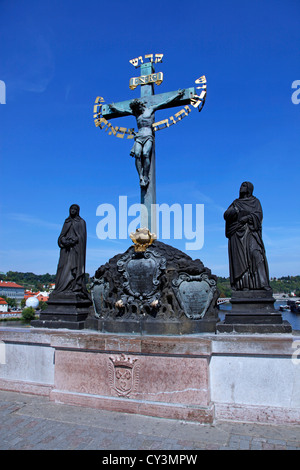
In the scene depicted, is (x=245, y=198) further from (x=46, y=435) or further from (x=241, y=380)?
(x=46, y=435)

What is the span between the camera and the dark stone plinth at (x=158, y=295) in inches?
241

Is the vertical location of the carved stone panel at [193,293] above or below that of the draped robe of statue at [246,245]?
below

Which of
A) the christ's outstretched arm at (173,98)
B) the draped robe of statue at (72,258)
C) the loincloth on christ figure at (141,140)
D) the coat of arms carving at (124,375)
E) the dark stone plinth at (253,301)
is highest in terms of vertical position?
the christ's outstretched arm at (173,98)

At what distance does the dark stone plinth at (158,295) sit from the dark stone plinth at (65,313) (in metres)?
0.61

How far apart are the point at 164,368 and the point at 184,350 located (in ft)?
1.59

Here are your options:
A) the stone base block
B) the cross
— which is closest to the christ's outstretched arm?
the cross

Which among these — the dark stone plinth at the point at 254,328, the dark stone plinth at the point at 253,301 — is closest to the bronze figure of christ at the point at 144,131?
the dark stone plinth at the point at 253,301

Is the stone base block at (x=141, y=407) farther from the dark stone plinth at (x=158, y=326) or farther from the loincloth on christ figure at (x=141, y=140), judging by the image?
the loincloth on christ figure at (x=141, y=140)

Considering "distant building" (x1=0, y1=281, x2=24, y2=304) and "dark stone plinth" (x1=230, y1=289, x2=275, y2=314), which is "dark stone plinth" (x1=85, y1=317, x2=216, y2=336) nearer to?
"dark stone plinth" (x1=230, y1=289, x2=275, y2=314)

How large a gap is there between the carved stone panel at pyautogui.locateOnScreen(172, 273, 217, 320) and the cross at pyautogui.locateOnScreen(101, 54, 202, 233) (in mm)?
1984

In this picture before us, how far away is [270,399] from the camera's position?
16.0ft

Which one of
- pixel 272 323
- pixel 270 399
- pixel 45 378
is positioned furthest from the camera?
pixel 45 378

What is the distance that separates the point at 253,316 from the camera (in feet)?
19.0

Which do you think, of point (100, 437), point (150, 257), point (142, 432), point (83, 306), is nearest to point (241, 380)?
point (142, 432)
